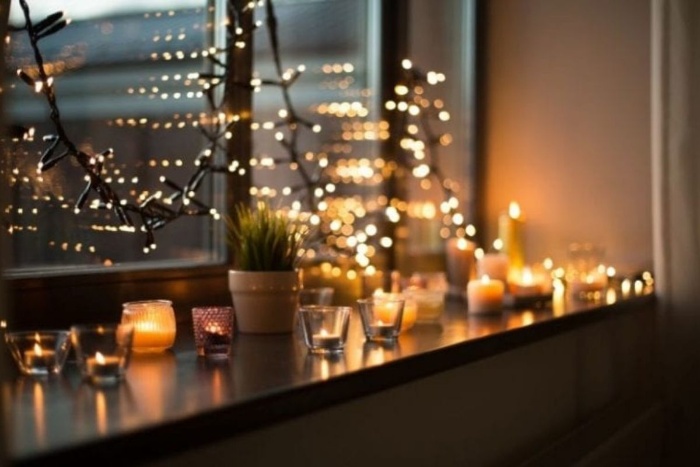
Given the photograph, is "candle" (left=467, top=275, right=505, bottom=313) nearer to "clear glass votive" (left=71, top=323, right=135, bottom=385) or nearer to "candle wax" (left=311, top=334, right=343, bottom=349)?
"candle wax" (left=311, top=334, right=343, bottom=349)

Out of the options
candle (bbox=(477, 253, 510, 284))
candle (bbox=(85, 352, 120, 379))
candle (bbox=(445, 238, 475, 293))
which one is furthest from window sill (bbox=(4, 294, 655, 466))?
candle (bbox=(445, 238, 475, 293))

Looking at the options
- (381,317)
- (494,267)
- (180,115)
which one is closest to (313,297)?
(381,317)

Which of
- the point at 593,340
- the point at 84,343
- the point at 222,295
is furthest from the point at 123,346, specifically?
the point at 593,340

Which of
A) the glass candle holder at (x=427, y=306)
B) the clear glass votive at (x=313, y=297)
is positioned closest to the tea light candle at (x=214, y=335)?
the clear glass votive at (x=313, y=297)

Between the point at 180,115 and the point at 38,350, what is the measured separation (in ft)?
2.93

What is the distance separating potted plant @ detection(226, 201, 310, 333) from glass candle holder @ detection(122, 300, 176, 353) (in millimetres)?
278

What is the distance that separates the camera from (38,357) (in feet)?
5.42

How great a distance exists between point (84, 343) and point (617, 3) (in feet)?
7.75

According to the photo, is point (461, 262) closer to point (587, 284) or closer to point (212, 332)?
point (587, 284)

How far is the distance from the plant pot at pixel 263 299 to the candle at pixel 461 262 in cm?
108

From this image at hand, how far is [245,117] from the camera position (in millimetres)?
2537

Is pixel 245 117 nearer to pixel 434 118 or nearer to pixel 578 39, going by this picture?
pixel 434 118

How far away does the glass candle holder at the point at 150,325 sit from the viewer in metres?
1.90

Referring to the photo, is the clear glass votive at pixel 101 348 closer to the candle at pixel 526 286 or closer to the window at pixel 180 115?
the window at pixel 180 115
